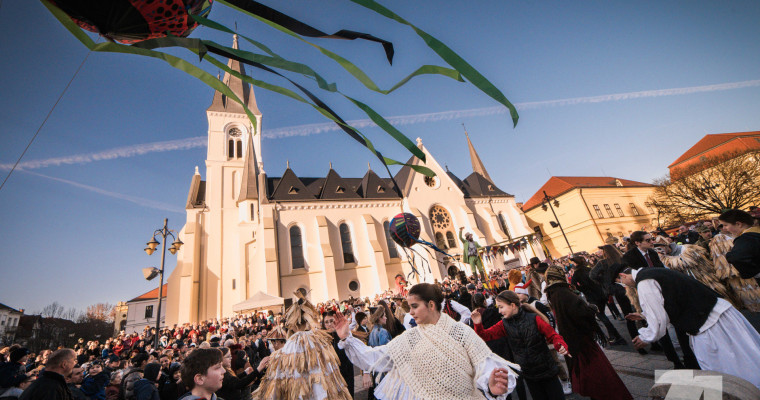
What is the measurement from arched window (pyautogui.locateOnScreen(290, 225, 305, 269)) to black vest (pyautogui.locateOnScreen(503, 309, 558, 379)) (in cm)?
2193

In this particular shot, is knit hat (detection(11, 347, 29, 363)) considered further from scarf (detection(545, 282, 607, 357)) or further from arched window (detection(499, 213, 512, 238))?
arched window (detection(499, 213, 512, 238))

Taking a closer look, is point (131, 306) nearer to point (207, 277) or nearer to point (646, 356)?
point (207, 277)

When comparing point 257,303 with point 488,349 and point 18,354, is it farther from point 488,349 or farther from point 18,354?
point 488,349

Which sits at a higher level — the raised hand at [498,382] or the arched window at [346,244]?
the arched window at [346,244]

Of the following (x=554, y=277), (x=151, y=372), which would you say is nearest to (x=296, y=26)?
(x=554, y=277)

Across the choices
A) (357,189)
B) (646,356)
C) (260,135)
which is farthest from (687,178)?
(260,135)

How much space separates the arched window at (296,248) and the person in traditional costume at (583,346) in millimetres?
22082

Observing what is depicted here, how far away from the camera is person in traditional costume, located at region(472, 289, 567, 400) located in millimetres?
3379

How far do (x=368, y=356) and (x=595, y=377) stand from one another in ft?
8.59

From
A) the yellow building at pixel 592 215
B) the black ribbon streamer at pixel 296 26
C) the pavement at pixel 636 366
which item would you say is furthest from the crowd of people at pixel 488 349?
the yellow building at pixel 592 215

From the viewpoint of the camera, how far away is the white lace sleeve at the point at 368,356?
7.51 ft

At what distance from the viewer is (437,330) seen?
2180 millimetres

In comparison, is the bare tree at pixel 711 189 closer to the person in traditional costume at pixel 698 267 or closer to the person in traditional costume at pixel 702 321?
the person in traditional costume at pixel 698 267

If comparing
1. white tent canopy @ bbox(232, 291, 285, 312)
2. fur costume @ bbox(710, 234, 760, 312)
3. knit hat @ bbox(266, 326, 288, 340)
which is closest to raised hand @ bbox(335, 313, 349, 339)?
knit hat @ bbox(266, 326, 288, 340)
